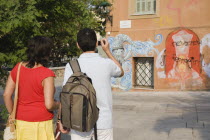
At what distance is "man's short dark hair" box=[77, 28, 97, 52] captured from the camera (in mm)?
2883

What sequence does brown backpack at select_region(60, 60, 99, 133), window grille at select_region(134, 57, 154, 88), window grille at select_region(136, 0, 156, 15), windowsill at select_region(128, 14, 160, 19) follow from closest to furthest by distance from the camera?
brown backpack at select_region(60, 60, 99, 133) < windowsill at select_region(128, 14, 160, 19) < window grille at select_region(136, 0, 156, 15) < window grille at select_region(134, 57, 154, 88)

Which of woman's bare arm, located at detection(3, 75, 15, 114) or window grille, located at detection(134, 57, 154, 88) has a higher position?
woman's bare arm, located at detection(3, 75, 15, 114)

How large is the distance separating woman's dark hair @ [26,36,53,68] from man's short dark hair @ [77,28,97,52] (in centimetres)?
32

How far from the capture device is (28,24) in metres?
4.32

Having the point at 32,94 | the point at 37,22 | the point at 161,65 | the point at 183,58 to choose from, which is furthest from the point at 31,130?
the point at 161,65

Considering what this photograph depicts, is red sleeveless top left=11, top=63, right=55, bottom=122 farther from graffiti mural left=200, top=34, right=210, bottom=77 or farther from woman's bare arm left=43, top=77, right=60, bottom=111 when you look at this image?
graffiti mural left=200, top=34, right=210, bottom=77

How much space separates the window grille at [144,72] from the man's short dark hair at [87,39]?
1037 cm

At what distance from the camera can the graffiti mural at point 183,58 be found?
11914mm

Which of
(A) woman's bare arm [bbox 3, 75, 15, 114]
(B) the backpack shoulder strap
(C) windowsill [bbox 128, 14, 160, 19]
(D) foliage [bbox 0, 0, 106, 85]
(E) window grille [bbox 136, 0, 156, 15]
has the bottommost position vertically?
(A) woman's bare arm [bbox 3, 75, 15, 114]

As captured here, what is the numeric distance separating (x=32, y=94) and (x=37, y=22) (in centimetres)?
181

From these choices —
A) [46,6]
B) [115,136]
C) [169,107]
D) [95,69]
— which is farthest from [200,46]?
[95,69]

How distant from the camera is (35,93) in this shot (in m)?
2.90

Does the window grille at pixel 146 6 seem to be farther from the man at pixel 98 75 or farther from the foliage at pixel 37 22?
the man at pixel 98 75

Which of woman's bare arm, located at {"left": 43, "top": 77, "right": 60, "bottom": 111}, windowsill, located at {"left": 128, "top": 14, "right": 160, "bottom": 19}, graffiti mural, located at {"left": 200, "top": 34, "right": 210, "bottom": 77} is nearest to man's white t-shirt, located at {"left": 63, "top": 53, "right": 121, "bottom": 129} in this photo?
woman's bare arm, located at {"left": 43, "top": 77, "right": 60, "bottom": 111}
